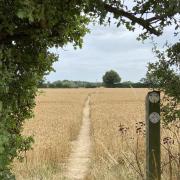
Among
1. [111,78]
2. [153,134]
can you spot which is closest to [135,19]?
[153,134]

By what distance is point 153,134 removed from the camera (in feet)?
20.8

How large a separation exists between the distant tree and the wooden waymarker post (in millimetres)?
128358

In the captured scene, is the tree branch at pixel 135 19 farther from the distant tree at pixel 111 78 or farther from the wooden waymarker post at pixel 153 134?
the distant tree at pixel 111 78

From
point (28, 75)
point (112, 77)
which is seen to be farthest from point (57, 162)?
point (112, 77)

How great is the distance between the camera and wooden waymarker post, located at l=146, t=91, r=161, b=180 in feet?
20.6

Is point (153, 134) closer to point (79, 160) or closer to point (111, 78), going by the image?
point (79, 160)

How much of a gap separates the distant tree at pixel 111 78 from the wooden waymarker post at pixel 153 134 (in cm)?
12836

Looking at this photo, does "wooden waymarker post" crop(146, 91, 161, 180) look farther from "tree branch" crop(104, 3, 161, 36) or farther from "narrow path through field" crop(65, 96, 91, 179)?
"narrow path through field" crop(65, 96, 91, 179)

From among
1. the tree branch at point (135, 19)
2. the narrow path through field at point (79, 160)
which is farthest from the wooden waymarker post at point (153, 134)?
the narrow path through field at point (79, 160)

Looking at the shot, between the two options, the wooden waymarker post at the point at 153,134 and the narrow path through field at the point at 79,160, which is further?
the narrow path through field at the point at 79,160

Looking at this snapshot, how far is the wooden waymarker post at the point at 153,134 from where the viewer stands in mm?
6273

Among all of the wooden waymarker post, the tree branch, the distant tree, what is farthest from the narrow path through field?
the distant tree

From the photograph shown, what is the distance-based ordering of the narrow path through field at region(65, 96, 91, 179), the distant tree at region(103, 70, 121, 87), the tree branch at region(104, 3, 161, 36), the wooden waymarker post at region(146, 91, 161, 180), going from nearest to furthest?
the tree branch at region(104, 3, 161, 36), the wooden waymarker post at region(146, 91, 161, 180), the narrow path through field at region(65, 96, 91, 179), the distant tree at region(103, 70, 121, 87)

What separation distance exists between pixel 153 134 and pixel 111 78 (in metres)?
129
